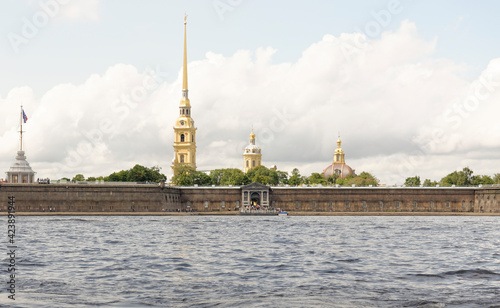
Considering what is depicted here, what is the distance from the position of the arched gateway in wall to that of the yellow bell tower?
4944 cm

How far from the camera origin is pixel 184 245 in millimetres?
43344

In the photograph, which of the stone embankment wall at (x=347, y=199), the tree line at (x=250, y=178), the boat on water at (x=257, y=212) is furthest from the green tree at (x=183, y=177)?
the boat on water at (x=257, y=212)

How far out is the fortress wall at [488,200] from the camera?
400 ft

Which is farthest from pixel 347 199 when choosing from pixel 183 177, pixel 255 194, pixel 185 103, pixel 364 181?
pixel 185 103

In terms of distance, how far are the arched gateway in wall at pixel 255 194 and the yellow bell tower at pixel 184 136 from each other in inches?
1946

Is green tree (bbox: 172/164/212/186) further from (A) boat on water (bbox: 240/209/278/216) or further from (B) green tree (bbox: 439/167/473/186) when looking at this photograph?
(B) green tree (bbox: 439/167/473/186)

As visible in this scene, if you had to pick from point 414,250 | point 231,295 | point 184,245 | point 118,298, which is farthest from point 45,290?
point 414,250

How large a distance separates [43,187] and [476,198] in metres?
74.8

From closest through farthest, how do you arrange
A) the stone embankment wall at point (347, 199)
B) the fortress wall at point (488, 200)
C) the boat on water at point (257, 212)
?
the boat on water at point (257, 212)
the fortress wall at point (488, 200)
the stone embankment wall at point (347, 199)

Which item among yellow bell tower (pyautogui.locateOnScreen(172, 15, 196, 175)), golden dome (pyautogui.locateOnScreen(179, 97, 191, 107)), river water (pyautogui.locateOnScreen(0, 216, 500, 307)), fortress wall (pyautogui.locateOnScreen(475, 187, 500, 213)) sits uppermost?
golden dome (pyautogui.locateOnScreen(179, 97, 191, 107))

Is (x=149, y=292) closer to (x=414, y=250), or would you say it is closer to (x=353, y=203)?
(x=414, y=250)

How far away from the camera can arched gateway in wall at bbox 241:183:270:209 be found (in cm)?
12825

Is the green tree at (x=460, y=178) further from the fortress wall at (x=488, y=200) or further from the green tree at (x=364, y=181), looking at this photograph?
the fortress wall at (x=488, y=200)

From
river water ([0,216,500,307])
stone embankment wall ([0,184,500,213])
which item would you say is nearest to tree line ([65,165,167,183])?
stone embankment wall ([0,184,500,213])
